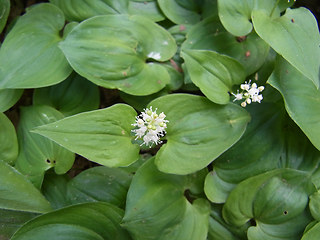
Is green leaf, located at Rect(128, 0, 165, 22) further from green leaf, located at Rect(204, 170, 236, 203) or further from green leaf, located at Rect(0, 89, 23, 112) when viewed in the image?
green leaf, located at Rect(204, 170, 236, 203)

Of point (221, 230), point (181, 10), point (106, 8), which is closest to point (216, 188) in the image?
point (221, 230)

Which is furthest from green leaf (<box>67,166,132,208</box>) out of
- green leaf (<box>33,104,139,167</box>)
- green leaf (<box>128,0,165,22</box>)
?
green leaf (<box>128,0,165,22</box>)

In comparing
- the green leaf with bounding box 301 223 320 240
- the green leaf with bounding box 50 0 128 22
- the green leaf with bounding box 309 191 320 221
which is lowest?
the green leaf with bounding box 301 223 320 240

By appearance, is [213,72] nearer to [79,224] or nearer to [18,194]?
[79,224]

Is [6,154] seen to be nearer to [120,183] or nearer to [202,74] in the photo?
[120,183]

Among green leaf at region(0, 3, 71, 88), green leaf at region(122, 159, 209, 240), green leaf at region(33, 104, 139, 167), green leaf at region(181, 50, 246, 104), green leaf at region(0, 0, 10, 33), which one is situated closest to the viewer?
green leaf at region(33, 104, 139, 167)

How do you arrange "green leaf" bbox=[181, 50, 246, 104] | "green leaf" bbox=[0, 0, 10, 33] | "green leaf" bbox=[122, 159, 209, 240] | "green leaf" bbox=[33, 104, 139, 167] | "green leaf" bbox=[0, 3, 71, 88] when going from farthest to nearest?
"green leaf" bbox=[0, 0, 10, 33]
"green leaf" bbox=[0, 3, 71, 88]
"green leaf" bbox=[181, 50, 246, 104]
"green leaf" bbox=[122, 159, 209, 240]
"green leaf" bbox=[33, 104, 139, 167]
